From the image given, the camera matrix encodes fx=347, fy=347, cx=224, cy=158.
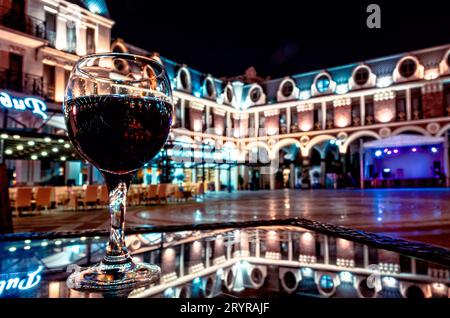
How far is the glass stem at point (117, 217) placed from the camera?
690 millimetres

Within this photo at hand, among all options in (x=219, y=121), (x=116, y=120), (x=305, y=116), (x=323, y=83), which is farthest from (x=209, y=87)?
(x=116, y=120)

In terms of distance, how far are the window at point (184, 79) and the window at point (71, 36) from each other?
9.91 metres

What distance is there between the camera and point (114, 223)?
0.71m

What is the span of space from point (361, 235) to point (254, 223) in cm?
49

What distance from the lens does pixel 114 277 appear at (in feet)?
1.98

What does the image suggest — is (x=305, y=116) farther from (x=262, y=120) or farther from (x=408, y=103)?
(x=408, y=103)

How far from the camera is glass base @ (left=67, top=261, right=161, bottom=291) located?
54cm

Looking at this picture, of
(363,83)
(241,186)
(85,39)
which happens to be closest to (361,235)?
(85,39)

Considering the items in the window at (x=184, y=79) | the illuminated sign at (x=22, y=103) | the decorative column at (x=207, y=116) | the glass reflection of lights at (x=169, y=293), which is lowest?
the glass reflection of lights at (x=169, y=293)

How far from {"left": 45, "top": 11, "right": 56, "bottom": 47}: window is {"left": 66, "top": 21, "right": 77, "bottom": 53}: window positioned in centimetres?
80

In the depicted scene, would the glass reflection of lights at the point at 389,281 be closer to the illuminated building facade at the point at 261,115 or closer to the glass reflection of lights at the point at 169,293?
the glass reflection of lights at the point at 169,293

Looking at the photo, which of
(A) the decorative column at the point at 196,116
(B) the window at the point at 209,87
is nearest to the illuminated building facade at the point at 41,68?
(A) the decorative column at the point at 196,116

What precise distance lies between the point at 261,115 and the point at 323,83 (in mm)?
6876

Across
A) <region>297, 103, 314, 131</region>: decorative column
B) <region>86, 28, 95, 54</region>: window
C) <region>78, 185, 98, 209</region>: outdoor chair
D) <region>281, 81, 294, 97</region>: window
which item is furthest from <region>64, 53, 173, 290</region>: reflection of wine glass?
<region>281, 81, 294, 97</region>: window
